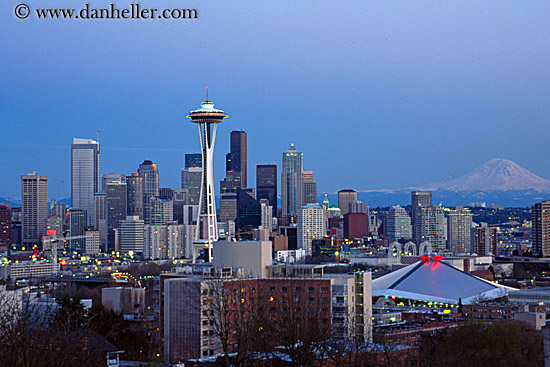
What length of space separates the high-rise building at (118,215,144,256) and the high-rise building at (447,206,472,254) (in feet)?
191

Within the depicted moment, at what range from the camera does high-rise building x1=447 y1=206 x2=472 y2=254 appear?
598 ft

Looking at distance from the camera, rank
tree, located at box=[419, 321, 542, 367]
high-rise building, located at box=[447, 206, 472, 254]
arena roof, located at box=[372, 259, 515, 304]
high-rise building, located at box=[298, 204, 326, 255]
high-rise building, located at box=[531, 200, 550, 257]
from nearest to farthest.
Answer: tree, located at box=[419, 321, 542, 367], arena roof, located at box=[372, 259, 515, 304], high-rise building, located at box=[531, 200, 550, 257], high-rise building, located at box=[298, 204, 326, 255], high-rise building, located at box=[447, 206, 472, 254]

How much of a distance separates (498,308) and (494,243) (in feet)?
387

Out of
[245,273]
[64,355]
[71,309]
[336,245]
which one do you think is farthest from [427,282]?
[336,245]

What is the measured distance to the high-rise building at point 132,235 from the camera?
175625mm

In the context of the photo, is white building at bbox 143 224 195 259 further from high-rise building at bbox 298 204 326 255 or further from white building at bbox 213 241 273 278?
white building at bbox 213 241 273 278

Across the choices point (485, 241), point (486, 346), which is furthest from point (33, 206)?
point (486, 346)

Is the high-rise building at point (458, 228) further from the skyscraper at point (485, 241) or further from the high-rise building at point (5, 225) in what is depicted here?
the high-rise building at point (5, 225)

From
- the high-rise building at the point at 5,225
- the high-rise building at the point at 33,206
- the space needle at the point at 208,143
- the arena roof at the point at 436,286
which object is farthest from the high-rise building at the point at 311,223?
the arena roof at the point at 436,286

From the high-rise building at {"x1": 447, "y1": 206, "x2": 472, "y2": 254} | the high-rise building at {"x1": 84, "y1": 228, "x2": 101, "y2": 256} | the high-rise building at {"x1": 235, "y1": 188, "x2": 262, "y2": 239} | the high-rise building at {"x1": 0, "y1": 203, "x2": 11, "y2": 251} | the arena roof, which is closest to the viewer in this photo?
the arena roof

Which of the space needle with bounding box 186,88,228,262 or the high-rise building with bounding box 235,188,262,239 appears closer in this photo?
the space needle with bounding box 186,88,228,262

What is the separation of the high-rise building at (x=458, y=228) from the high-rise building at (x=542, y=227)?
34514mm

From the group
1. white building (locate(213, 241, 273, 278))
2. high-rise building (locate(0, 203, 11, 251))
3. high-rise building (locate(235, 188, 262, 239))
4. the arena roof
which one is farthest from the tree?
high-rise building (locate(235, 188, 262, 239))

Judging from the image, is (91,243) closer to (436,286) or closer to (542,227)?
(542,227)
